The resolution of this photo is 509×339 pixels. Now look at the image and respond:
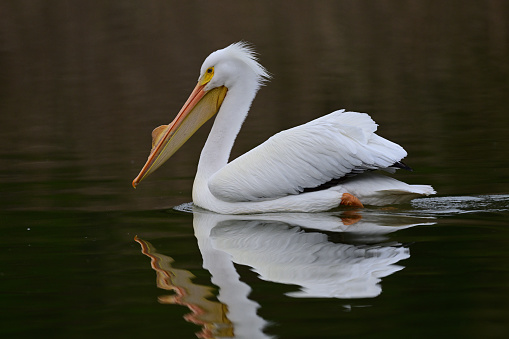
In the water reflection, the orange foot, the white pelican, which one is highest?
the white pelican

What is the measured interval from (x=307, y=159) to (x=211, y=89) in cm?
128

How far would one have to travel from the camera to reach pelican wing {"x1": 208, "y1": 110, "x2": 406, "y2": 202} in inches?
232

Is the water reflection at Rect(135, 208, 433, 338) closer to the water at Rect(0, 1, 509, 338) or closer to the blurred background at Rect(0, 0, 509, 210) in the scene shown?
the water at Rect(0, 1, 509, 338)

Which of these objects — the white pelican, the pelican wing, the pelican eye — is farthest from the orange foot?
the pelican eye

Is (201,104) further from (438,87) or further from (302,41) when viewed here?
(302,41)

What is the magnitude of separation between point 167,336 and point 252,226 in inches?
90.5

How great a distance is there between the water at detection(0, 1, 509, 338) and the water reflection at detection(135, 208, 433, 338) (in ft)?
0.05

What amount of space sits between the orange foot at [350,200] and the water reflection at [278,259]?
6 centimetres

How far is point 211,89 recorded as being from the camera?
694 cm

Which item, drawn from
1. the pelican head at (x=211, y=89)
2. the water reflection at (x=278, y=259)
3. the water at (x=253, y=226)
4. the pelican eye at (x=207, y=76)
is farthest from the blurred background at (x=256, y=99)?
the water reflection at (x=278, y=259)

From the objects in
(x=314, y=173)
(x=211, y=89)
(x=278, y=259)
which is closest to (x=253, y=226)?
(x=314, y=173)

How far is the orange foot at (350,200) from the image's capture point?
587 cm

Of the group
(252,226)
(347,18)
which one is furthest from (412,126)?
(347,18)

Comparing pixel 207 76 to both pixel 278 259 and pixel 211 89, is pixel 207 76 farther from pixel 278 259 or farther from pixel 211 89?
pixel 278 259
